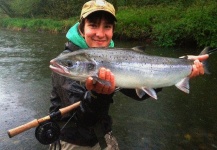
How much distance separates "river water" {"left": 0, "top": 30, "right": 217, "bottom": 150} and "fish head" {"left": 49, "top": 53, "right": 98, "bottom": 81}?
3.40 metres

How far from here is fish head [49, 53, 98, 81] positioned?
8.24ft

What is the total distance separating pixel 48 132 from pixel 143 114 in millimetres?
4483

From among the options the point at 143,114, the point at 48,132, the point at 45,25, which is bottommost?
the point at 45,25

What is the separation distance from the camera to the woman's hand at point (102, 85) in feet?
8.13

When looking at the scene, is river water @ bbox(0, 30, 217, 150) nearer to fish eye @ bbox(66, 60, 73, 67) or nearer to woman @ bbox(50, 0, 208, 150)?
woman @ bbox(50, 0, 208, 150)

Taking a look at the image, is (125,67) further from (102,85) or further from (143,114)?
(143,114)

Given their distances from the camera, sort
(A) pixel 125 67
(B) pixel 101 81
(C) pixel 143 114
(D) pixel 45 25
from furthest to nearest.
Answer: (D) pixel 45 25 → (C) pixel 143 114 → (A) pixel 125 67 → (B) pixel 101 81

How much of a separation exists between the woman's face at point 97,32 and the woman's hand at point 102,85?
73 cm

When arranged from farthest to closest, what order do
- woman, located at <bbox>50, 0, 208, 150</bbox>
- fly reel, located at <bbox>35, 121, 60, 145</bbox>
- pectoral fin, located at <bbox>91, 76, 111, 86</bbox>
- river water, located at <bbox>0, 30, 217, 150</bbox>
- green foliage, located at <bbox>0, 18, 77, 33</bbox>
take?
green foliage, located at <bbox>0, 18, 77, 33</bbox> → river water, located at <bbox>0, 30, 217, 150</bbox> → fly reel, located at <bbox>35, 121, 60, 145</bbox> → woman, located at <bbox>50, 0, 208, 150</bbox> → pectoral fin, located at <bbox>91, 76, 111, 86</bbox>

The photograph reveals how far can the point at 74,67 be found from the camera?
252cm

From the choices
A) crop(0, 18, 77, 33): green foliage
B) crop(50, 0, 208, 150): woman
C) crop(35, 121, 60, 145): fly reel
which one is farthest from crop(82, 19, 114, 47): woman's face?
crop(0, 18, 77, 33): green foliage

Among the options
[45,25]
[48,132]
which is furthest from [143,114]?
[45,25]

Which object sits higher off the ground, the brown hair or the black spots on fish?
the brown hair

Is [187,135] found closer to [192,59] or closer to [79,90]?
[192,59]
